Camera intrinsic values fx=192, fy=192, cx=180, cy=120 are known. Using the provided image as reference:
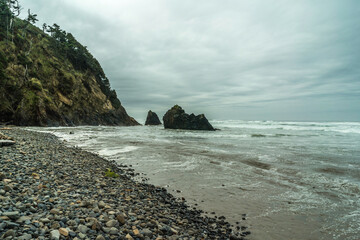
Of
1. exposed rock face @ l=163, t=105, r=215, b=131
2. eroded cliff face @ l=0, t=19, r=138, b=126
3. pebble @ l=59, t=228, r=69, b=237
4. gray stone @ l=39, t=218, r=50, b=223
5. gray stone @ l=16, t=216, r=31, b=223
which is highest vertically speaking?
eroded cliff face @ l=0, t=19, r=138, b=126

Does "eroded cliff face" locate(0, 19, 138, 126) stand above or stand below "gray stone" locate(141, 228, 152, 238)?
above

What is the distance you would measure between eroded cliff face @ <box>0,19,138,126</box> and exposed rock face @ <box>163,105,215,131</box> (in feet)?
66.4

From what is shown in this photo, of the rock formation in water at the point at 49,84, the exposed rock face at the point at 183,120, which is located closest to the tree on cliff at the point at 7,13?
the rock formation in water at the point at 49,84

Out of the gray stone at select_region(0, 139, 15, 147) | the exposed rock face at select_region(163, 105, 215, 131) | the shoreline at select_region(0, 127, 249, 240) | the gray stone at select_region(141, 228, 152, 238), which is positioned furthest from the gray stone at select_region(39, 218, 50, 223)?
the exposed rock face at select_region(163, 105, 215, 131)

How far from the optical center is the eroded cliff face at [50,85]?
35844 mm

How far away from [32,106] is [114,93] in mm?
41857

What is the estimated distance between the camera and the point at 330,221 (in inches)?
209

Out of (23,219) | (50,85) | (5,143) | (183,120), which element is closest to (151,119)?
(183,120)

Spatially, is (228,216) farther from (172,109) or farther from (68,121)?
(172,109)

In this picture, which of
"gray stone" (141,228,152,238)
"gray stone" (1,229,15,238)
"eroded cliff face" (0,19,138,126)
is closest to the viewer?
"gray stone" (1,229,15,238)

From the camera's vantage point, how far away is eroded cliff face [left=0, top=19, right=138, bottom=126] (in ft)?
118

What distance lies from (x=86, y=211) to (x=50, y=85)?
Result: 5432 centimetres

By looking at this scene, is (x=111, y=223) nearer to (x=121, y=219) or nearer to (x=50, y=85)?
(x=121, y=219)

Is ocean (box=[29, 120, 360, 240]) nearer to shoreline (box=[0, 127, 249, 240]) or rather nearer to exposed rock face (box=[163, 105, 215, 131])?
shoreline (box=[0, 127, 249, 240])
